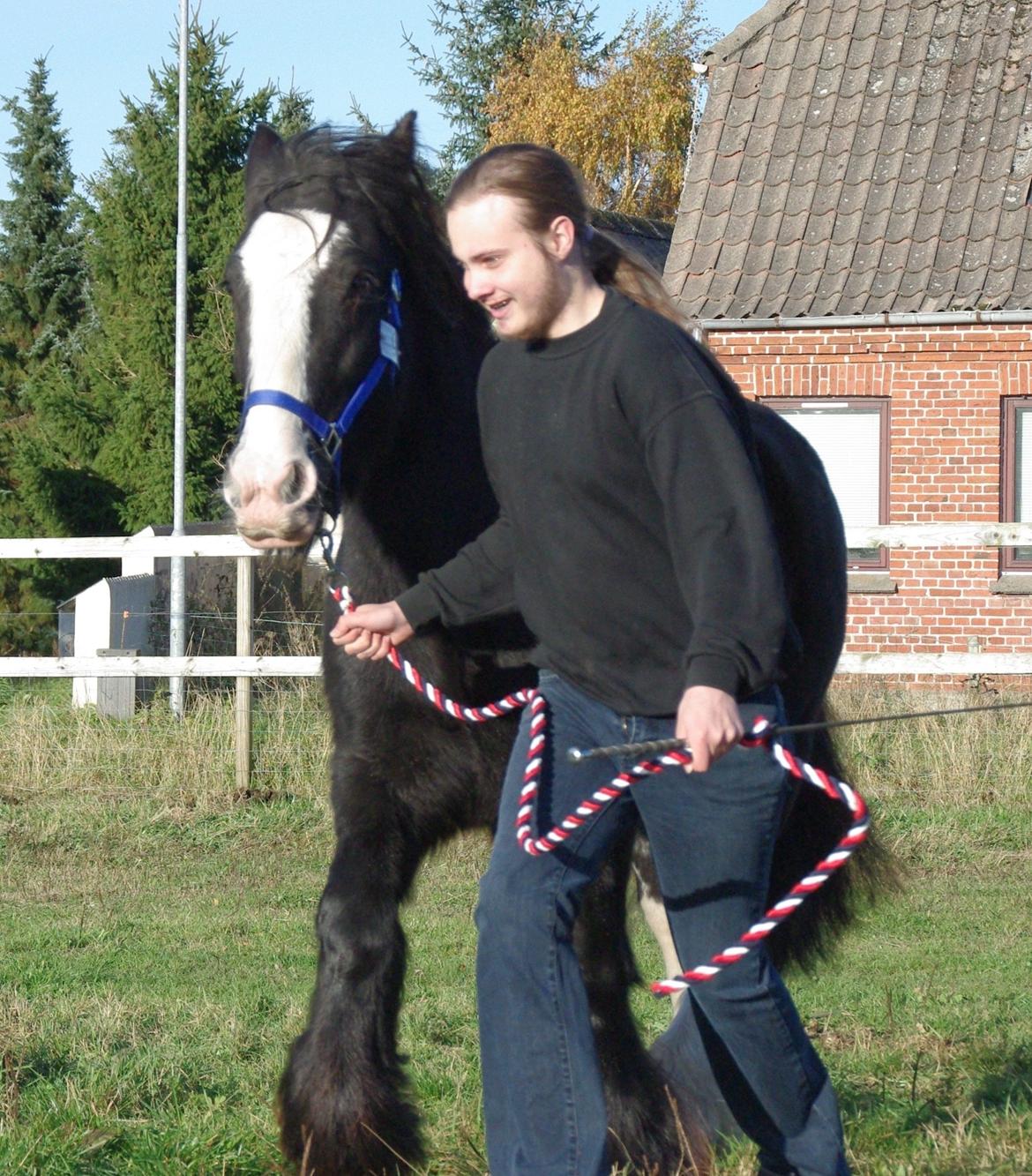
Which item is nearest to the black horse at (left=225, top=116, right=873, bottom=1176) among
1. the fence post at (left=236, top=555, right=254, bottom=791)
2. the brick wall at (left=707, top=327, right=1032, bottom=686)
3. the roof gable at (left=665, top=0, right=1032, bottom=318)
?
the fence post at (left=236, top=555, right=254, bottom=791)

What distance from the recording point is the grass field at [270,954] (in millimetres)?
3830

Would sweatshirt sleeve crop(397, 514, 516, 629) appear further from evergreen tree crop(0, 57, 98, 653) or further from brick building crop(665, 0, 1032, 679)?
evergreen tree crop(0, 57, 98, 653)

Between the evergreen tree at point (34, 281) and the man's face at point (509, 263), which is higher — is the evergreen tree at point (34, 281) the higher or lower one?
the higher one

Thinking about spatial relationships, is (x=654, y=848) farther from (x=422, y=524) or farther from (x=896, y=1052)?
(x=896, y=1052)

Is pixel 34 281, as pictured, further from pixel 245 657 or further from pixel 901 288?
pixel 245 657

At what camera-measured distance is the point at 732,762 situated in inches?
111

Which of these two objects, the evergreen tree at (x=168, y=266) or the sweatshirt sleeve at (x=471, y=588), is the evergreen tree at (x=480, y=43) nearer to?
the evergreen tree at (x=168, y=266)

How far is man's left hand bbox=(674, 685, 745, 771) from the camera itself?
258 centimetres

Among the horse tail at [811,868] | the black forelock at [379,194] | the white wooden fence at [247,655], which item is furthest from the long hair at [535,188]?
the white wooden fence at [247,655]

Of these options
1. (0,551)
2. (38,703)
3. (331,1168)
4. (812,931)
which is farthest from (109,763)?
(331,1168)

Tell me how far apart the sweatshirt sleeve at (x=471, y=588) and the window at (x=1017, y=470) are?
41.4 feet

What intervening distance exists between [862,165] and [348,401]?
13.1 m

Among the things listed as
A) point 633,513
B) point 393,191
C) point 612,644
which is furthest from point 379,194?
point 612,644

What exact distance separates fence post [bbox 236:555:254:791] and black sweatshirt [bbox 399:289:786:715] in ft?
22.9
